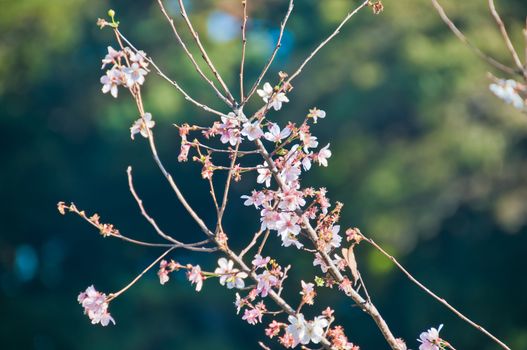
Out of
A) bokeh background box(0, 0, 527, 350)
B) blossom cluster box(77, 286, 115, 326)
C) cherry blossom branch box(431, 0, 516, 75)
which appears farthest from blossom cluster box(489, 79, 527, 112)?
bokeh background box(0, 0, 527, 350)

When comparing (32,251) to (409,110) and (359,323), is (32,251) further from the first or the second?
(409,110)

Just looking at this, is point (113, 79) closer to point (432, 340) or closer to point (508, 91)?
point (508, 91)

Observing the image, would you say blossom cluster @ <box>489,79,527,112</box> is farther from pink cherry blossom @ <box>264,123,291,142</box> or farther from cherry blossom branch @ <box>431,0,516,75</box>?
pink cherry blossom @ <box>264,123,291,142</box>

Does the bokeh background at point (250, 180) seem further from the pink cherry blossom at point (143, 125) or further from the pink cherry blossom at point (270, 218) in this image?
the pink cherry blossom at point (143, 125)

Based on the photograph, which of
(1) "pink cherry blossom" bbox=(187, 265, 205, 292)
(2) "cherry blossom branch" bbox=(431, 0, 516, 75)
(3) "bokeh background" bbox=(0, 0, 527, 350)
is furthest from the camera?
(3) "bokeh background" bbox=(0, 0, 527, 350)

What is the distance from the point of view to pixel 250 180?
26.1ft

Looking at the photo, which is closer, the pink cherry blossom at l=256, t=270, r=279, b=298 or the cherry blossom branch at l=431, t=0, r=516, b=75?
the cherry blossom branch at l=431, t=0, r=516, b=75

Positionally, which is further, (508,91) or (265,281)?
(265,281)

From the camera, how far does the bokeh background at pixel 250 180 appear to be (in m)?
6.20

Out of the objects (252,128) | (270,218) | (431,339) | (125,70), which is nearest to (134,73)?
(125,70)

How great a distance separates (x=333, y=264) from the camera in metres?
1.30

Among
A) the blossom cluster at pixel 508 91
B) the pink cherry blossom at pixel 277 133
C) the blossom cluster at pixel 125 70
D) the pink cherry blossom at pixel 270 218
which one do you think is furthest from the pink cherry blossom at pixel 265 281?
the blossom cluster at pixel 508 91

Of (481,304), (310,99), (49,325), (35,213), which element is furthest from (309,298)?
(35,213)

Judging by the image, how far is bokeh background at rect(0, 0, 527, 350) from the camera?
6199 mm
